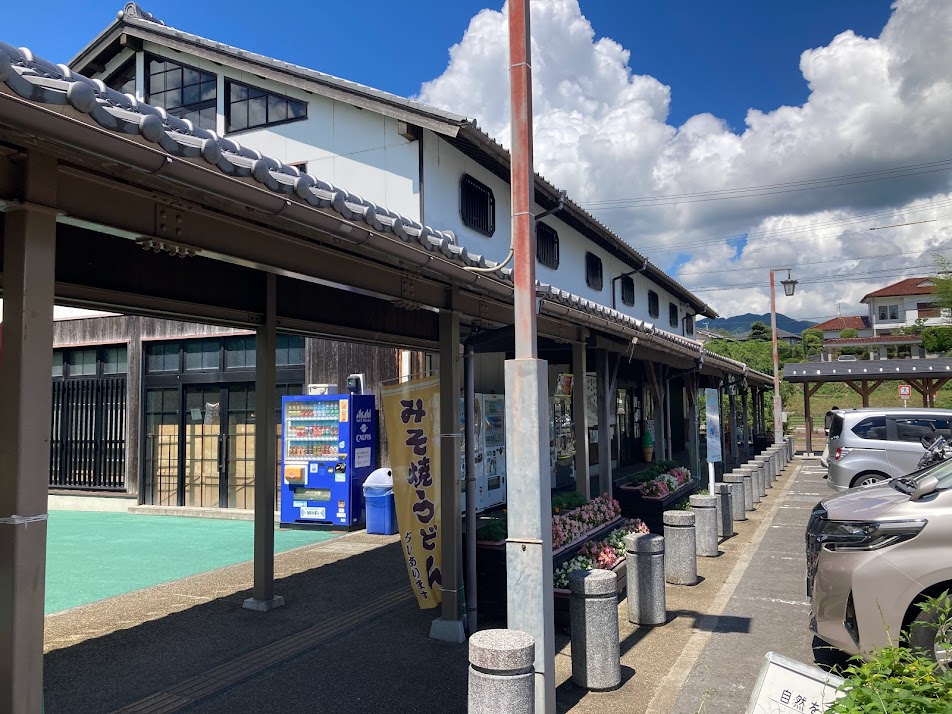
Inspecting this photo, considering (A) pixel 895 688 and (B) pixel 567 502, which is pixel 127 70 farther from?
(A) pixel 895 688

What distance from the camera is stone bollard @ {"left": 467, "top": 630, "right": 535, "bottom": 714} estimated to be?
11.8 ft

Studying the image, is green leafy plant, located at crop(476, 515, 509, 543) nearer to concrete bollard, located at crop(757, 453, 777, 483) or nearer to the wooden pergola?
concrete bollard, located at crop(757, 453, 777, 483)

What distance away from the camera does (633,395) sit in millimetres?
23109

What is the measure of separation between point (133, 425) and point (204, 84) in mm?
7333

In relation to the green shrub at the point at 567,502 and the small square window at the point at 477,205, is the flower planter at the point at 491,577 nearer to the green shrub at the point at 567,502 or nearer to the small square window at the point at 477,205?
the green shrub at the point at 567,502

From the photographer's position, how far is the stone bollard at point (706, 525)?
938cm

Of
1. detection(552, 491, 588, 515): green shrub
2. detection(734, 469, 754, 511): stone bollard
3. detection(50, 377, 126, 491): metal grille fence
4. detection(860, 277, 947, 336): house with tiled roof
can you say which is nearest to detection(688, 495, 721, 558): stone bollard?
detection(552, 491, 588, 515): green shrub

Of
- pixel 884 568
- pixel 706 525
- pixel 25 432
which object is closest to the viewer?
pixel 25 432

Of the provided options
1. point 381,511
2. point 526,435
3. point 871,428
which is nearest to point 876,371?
point 871,428

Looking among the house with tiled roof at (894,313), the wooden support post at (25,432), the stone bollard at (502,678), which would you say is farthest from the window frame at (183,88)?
the house with tiled roof at (894,313)

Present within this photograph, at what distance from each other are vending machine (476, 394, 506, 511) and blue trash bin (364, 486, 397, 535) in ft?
5.18

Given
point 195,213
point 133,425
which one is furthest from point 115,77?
point 195,213

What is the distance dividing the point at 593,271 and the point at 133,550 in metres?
13.0

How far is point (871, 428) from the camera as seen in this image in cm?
1367
